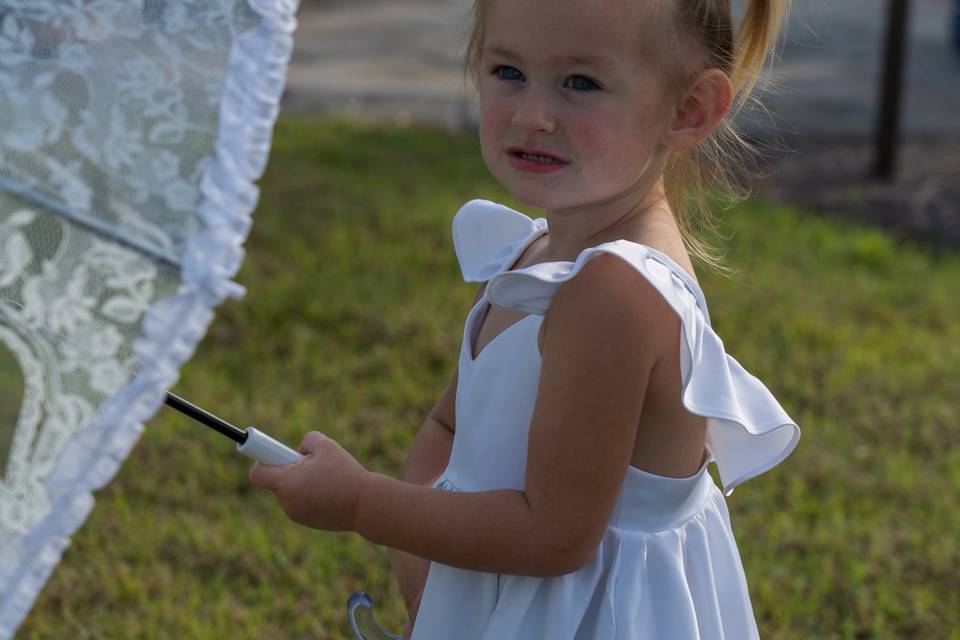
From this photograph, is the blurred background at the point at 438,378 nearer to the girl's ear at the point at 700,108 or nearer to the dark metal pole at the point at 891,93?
the dark metal pole at the point at 891,93

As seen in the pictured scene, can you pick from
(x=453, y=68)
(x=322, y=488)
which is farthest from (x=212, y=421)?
(x=453, y=68)

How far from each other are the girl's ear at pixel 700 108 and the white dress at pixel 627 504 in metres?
0.19

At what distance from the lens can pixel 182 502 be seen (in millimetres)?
3182

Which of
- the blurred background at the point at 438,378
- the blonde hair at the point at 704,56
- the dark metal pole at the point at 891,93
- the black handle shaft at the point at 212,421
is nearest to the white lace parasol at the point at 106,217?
the black handle shaft at the point at 212,421

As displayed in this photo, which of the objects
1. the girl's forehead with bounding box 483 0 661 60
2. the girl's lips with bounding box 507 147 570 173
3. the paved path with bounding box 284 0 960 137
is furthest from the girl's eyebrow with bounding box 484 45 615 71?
the paved path with bounding box 284 0 960 137

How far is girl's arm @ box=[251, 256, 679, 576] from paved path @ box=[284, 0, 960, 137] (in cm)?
507

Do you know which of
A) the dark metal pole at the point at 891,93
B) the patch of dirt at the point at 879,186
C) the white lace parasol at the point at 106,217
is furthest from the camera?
the dark metal pole at the point at 891,93

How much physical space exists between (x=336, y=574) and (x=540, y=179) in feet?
5.20

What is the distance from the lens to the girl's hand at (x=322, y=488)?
1485 millimetres

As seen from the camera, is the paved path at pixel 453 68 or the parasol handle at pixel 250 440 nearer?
the parasol handle at pixel 250 440

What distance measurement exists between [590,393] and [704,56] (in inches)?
18.0

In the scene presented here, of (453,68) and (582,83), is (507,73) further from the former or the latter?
(453,68)

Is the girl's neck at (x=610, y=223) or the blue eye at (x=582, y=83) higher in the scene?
the blue eye at (x=582, y=83)

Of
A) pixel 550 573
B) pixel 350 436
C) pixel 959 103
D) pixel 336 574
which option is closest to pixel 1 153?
pixel 550 573
